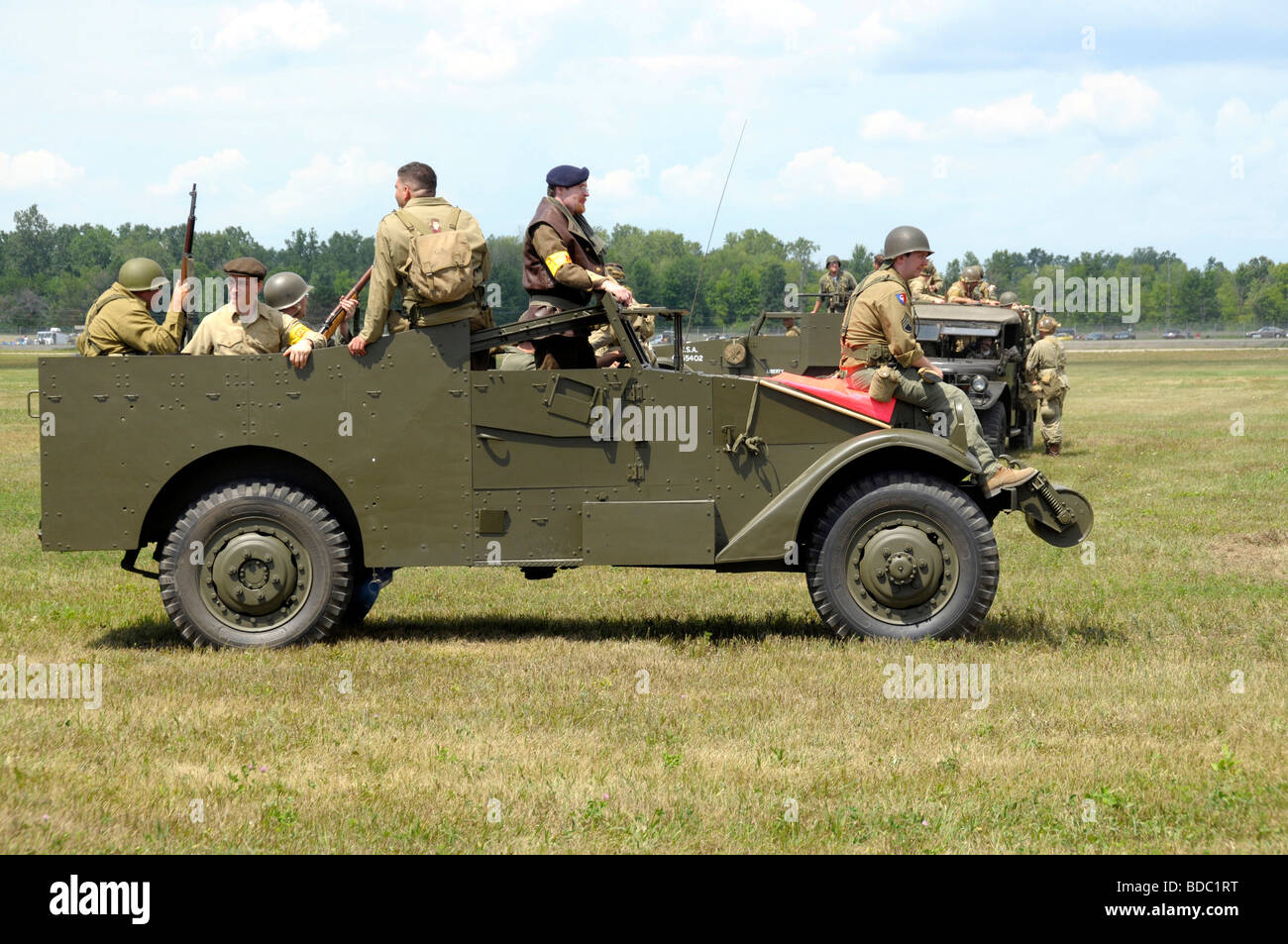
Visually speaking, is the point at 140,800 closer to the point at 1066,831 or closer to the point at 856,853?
the point at 856,853

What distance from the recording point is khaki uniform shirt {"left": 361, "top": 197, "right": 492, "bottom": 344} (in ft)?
25.7

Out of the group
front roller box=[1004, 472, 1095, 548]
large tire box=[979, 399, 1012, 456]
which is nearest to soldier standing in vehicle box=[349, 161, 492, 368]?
front roller box=[1004, 472, 1095, 548]

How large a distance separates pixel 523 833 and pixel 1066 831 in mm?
1868

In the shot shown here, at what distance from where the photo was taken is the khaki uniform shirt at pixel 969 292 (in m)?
21.6

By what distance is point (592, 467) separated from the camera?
26.0ft

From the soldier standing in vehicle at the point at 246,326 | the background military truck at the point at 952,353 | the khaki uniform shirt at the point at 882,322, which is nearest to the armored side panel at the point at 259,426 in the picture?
the soldier standing in vehicle at the point at 246,326

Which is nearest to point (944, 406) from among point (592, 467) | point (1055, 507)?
point (1055, 507)

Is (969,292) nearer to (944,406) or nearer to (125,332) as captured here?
(944,406)

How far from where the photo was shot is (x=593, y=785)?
5730 millimetres

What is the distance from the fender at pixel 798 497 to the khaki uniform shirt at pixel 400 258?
1839 millimetres

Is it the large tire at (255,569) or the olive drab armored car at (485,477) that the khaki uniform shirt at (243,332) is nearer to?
the olive drab armored car at (485,477)

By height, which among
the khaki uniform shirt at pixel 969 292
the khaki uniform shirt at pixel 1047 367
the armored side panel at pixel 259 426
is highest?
the khaki uniform shirt at pixel 969 292
